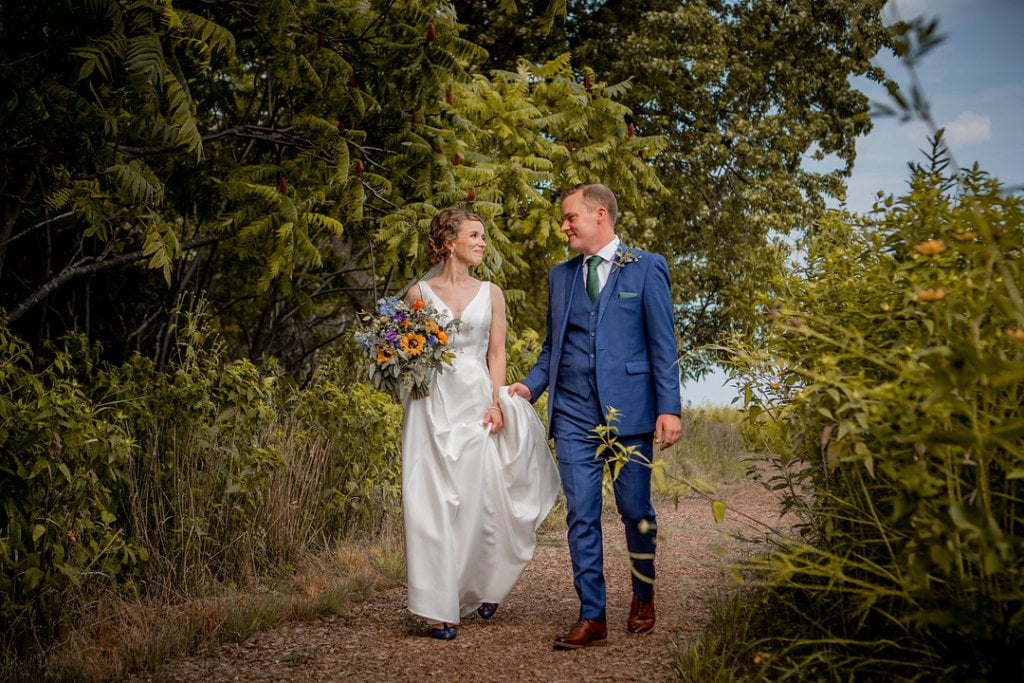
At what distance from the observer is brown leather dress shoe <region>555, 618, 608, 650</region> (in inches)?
201

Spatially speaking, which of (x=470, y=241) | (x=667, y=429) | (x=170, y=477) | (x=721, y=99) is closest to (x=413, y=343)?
(x=470, y=241)

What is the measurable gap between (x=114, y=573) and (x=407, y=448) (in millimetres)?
2015

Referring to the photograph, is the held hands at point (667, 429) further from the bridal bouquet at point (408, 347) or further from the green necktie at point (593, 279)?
the bridal bouquet at point (408, 347)

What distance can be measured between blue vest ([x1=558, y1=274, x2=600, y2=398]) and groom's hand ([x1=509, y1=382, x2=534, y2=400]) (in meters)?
0.32

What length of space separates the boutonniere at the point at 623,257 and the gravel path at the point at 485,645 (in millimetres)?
1516

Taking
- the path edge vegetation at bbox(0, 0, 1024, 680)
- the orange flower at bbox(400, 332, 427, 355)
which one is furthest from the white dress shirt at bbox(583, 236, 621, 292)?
the orange flower at bbox(400, 332, 427, 355)

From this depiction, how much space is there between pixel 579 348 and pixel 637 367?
0.36 m

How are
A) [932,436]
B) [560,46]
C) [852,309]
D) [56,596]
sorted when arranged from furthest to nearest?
[560,46]
[56,596]
[852,309]
[932,436]

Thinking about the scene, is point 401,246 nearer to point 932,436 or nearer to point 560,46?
point 932,436

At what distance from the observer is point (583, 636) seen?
5.11 meters

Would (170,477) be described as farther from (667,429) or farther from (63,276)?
(667,429)

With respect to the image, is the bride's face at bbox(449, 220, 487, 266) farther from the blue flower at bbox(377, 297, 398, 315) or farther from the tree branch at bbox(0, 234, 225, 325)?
the tree branch at bbox(0, 234, 225, 325)

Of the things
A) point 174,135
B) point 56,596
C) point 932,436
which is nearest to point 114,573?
point 56,596

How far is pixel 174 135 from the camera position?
6211mm
